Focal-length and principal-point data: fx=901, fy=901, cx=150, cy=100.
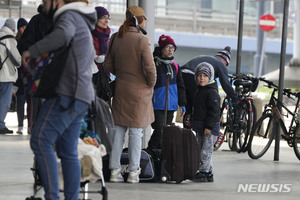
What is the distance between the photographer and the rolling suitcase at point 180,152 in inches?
342

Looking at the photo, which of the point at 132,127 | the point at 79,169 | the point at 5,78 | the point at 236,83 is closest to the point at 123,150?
the point at 132,127

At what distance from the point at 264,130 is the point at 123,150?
10.9 feet

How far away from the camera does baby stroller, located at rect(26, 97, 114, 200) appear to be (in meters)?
6.52

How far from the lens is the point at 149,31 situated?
10.4 m

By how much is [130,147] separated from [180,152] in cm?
51

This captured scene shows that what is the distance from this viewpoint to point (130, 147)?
8.51m

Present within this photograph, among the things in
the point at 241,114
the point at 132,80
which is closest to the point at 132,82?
the point at 132,80

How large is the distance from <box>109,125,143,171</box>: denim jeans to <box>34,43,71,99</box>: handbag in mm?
2572

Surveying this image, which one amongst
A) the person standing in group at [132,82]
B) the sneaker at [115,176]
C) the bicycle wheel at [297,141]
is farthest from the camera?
the bicycle wheel at [297,141]

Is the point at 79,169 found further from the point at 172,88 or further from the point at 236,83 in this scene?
the point at 236,83

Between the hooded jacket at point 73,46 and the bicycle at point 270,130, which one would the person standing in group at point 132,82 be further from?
the bicycle at point 270,130

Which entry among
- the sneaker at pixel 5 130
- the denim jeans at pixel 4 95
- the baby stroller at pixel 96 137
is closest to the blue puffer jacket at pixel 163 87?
the baby stroller at pixel 96 137

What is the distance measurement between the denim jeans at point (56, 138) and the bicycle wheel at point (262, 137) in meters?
5.63

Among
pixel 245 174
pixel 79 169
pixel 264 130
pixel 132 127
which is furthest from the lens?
pixel 264 130
